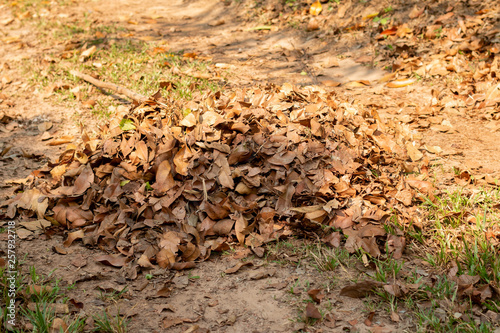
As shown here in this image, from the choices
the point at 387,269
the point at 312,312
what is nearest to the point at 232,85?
the point at 387,269

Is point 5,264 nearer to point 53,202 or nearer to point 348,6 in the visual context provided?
point 53,202

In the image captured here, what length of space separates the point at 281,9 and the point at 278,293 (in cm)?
541

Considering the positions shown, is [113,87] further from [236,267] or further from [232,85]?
[236,267]

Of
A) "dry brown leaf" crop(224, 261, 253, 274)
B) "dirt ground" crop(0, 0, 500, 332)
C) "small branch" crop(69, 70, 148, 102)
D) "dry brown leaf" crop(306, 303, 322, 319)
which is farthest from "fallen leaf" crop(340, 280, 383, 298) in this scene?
"small branch" crop(69, 70, 148, 102)

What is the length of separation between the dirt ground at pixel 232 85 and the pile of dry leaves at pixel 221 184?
0.17m

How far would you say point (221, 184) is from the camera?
2.87 meters

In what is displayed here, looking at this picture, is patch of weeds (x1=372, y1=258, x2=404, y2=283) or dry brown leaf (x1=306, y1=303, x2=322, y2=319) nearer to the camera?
dry brown leaf (x1=306, y1=303, x2=322, y2=319)

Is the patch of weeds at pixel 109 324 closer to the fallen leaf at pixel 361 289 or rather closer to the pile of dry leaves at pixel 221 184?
the pile of dry leaves at pixel 221 184

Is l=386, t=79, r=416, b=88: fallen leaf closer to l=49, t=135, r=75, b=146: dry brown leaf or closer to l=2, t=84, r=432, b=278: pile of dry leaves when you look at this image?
l=2, t=84, r=432, b=278: pile of dry leaves

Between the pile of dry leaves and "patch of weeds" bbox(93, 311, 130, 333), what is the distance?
1.18 ft

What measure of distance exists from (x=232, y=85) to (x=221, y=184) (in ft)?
6.72

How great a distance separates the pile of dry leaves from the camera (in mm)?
2678

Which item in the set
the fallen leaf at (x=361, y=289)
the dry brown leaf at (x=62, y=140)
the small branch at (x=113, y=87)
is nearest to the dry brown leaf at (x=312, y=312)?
the fallen leaf at (x=361, y=289)

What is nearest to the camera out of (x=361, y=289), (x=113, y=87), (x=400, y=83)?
(x=361, y=289)
